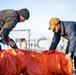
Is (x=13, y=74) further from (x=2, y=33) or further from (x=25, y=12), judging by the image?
(x=25, y=12)

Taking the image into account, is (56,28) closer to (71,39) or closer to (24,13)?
(71,39)

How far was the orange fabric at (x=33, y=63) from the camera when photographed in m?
5.63

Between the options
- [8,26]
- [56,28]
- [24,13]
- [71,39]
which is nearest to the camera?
[8,26]

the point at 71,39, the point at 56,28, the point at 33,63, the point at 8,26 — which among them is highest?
the point at 8,26

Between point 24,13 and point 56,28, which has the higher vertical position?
point 24,13

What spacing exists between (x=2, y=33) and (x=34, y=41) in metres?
10.5

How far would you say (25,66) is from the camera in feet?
19.4

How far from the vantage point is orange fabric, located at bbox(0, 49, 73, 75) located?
18.5ft

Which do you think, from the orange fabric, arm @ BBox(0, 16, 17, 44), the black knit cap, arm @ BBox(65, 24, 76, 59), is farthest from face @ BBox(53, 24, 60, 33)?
arm @ BBox(0, 16, 17, 44)

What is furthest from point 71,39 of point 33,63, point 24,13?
point 24,13

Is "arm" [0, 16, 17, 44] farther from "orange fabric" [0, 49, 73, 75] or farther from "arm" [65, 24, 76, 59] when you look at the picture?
"arm" [65, 24, 76, 59]

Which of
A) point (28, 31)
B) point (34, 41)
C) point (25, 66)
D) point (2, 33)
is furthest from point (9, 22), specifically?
point (34, 41)

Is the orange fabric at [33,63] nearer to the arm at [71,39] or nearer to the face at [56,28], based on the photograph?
the arm at [71,39]

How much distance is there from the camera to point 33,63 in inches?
241
